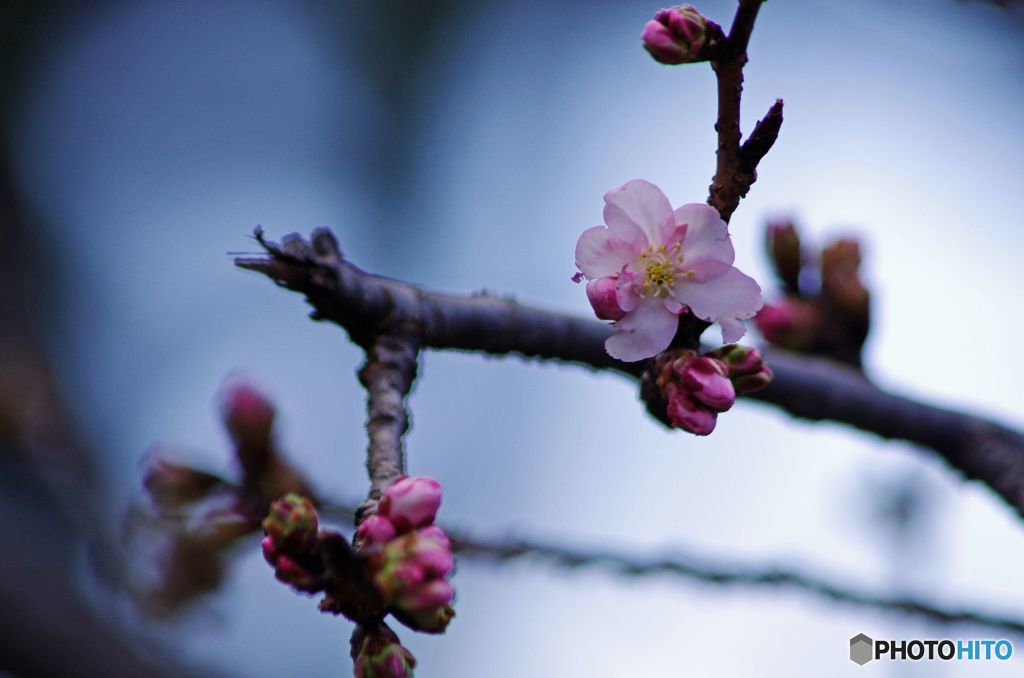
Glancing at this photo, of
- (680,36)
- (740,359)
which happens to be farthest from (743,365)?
(680,36)

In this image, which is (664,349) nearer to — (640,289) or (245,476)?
(640,289)

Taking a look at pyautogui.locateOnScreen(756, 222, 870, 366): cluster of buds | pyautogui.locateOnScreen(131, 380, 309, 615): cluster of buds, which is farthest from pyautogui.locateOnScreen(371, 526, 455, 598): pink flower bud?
pyautogui.locateOnScreen(756, 222, 870, 366): cluster of buds

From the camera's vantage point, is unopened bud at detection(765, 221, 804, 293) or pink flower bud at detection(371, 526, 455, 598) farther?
unopened bud at detection(765, 221, 804, 293)

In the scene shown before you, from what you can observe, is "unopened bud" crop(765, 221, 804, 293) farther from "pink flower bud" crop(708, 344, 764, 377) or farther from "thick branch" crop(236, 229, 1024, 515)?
"pink flower bud" crop(708, 344, 764, 377)

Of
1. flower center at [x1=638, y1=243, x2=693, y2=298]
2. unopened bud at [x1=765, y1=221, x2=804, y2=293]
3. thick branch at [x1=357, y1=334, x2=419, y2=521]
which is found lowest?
thick branch at [x1=357, y1=334, x2=419, y2=521]

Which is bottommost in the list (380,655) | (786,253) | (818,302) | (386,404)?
(380,655)

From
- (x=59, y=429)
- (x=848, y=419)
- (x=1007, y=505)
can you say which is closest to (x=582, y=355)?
(x=848, y=419)

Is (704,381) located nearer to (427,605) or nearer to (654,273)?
(654,273)
